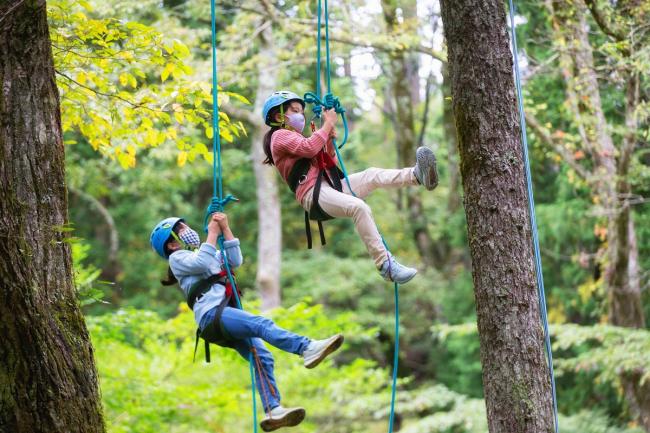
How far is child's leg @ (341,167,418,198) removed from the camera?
14.4 feet

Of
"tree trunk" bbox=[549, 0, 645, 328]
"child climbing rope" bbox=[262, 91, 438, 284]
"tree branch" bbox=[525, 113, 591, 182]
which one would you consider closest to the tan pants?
"child climbing rope" bbox=[262, 91, 438, 284]

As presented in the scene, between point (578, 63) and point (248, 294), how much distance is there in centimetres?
780

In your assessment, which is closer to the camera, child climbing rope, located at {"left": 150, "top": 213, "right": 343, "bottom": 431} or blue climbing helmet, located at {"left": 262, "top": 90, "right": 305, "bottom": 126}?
child climbing rope, located at {"left": 150, "top": 213, "right": 343, "bottom": 431}

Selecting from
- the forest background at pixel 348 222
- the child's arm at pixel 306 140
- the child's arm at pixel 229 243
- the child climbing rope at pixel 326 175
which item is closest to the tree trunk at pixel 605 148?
the forest background at pixel 348 222

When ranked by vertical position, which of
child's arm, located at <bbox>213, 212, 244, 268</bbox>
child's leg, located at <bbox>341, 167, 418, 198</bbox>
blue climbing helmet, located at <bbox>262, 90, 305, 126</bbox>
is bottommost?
child's arm, located at <bbox>213, 212, 244, 268</bbox>

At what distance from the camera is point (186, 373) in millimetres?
8977

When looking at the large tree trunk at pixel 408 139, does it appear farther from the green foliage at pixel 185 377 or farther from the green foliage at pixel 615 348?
the green foliage at pixel 615 348

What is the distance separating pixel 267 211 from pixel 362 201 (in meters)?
8.95

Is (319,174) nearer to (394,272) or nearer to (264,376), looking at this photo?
(394,272)

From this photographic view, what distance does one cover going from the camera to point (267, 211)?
1310 centimetres

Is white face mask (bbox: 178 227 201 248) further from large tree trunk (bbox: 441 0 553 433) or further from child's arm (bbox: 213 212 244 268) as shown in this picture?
large tree trunk (bbox: 441 0 553 433)

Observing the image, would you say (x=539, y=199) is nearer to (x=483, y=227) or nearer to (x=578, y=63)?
(x=578, y=63)

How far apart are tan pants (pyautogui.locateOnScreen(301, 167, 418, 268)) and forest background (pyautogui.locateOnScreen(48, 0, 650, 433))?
126 cm

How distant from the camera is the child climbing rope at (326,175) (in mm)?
4176
